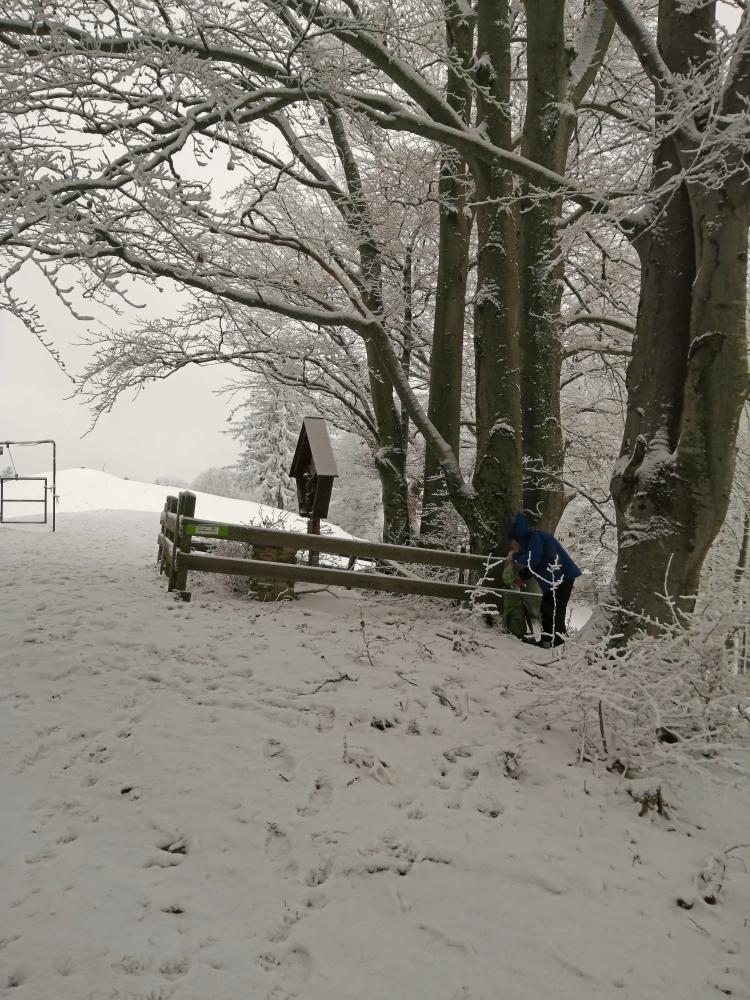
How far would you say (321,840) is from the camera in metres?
2.83

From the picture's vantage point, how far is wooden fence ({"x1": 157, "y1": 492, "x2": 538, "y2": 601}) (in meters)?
6.53

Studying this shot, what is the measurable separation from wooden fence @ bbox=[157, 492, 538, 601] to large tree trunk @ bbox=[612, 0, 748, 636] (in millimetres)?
1943

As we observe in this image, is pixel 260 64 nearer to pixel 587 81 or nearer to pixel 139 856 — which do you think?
pixel 587 81

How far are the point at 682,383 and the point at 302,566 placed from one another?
403 centimetres

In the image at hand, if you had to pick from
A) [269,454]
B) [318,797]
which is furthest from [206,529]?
[269,454]

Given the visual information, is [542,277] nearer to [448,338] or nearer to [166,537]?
[448,338]

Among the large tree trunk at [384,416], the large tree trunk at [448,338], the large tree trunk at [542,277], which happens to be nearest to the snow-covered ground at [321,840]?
the large tree trunk at [542,277]

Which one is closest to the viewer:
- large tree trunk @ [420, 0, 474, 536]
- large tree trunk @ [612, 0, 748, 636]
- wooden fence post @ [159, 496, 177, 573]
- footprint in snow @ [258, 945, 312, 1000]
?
footprint in snow @ [258, 945, 312, 1000]

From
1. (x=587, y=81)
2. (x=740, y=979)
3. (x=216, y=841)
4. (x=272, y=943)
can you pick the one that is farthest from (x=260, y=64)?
(x=740, y=979)

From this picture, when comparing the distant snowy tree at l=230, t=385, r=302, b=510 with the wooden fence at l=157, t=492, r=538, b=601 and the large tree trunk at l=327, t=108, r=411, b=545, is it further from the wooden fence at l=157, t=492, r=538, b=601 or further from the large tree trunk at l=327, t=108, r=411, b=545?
the wooden fence at l=157, t=492, r=538, b=601

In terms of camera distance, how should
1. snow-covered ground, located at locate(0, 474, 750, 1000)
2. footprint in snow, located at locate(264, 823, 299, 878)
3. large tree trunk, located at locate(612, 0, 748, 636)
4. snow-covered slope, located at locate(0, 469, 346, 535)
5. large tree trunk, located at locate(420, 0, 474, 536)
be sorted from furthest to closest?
snow-covered slope, located at locate(0, 469, 346, 535)
large tree trunk, located at locate(420, 0, 474, 536)
large tree trunk, located at locate(612, 0, 748, 636)
footprint in snow, located at locate(264, 823, 299, 878)
snow-covered ground, located at locate(0, 474, 750, 1000)

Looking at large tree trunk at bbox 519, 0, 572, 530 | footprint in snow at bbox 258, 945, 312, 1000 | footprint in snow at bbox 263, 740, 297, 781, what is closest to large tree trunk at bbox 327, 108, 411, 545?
large tree trunk at bbox 519, 0, 572, 530

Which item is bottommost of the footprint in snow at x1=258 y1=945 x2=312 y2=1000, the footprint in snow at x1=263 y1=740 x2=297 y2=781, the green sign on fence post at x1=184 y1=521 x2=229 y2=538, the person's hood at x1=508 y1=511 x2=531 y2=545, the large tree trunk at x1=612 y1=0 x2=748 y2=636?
the footprint in snow at x1=258 y1=945 x2=312 y2=1000

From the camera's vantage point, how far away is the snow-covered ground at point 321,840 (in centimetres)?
214
